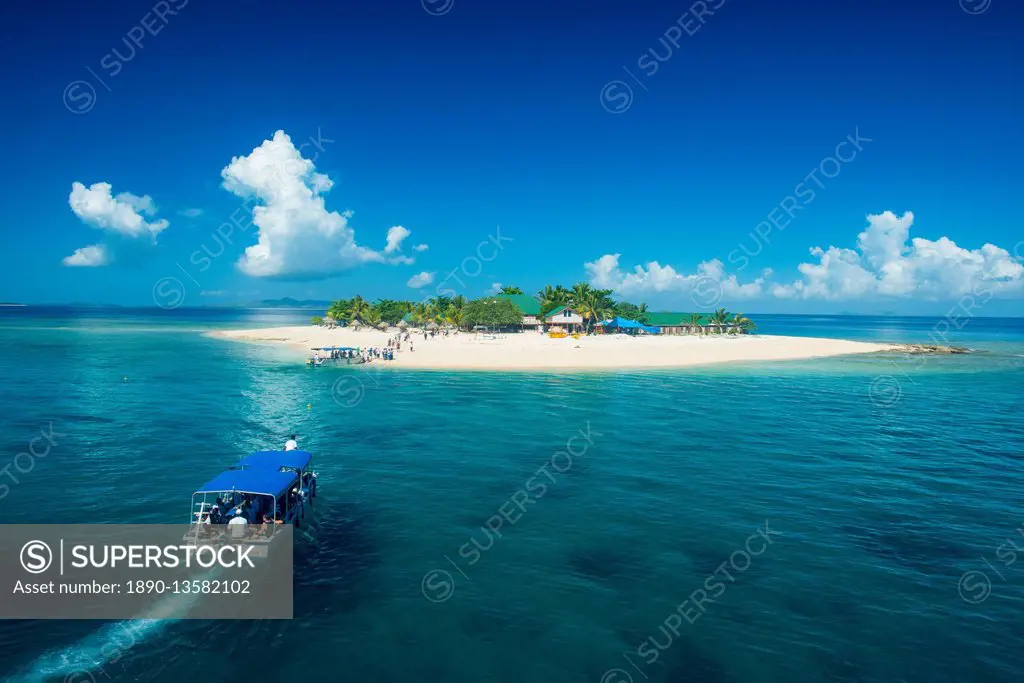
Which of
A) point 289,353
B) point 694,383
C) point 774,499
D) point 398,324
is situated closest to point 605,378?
point 694,383

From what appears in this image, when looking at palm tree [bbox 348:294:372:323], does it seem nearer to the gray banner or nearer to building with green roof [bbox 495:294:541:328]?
building with green roof [bbox 495:294:541:328]

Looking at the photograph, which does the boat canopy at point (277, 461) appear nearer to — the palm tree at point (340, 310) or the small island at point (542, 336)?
the small island at point (542, 336)

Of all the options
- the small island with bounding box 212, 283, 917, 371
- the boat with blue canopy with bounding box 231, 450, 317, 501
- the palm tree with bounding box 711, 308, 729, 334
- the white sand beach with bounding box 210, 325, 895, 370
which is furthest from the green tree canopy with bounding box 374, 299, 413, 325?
the boat with blue canopy with bounding box 231, 450, 317, 501

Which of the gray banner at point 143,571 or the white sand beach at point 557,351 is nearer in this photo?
the gray banner at point 143,571

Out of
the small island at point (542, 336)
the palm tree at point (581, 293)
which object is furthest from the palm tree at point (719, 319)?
the palm tree at point (581, 293)

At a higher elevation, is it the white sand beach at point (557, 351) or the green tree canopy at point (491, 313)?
the green tree canopy at point (491, 313)

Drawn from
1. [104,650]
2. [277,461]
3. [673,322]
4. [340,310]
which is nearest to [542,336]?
[673,322]
